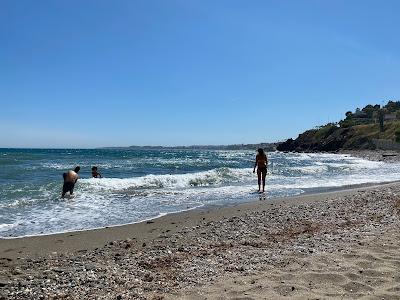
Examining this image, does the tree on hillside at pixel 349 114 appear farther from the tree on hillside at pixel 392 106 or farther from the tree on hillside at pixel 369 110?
the tree on hillside at pixel 392 106

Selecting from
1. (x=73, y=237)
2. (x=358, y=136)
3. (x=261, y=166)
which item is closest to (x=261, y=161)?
(x=261, y=166)

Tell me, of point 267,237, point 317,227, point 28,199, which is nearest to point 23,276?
point 267,237

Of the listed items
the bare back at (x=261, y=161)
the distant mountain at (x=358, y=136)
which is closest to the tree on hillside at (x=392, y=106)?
the distant mountain at (x=358, y=136)

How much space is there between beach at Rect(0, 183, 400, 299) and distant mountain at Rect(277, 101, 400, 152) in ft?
261

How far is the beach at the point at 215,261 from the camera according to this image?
17.9 feet

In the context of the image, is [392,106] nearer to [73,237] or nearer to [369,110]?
[369,110]

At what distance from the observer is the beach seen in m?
5.46

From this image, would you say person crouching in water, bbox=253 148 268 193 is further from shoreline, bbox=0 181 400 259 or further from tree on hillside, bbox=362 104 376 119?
tree on hillside, bbox=362 104 376 119

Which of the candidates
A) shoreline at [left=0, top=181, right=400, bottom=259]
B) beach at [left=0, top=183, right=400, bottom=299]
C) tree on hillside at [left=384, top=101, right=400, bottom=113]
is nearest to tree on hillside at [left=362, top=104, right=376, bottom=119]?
tree on hillside at [left=384, top=101, right=400, bottom=113]

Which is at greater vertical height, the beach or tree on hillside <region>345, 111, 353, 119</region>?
tree on hillside <region>345, 111, 353, 119</region>

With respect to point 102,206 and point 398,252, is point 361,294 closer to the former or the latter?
point 398,252

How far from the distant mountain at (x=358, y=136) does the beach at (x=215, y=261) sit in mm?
79611

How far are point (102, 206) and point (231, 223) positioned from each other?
5.85m

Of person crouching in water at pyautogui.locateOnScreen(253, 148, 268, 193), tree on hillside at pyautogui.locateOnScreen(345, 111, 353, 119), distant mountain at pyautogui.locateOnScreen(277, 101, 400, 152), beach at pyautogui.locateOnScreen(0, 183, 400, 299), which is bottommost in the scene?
beach at pyautogui.locateOnScreen(0, 183, 400, 299)
